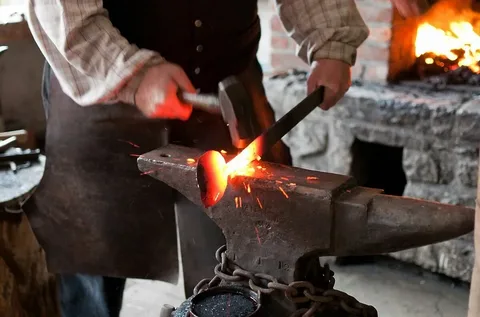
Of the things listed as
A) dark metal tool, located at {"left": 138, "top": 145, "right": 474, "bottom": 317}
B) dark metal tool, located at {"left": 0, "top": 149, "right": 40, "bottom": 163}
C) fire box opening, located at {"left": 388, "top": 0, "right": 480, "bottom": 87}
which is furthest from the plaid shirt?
fire box opening, located at {"left": 388, "top": 0, "right": 480, "bottom": 87}

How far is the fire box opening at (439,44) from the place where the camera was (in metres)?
2.48

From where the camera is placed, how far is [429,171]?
88.4 inches

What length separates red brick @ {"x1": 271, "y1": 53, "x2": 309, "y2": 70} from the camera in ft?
8.66

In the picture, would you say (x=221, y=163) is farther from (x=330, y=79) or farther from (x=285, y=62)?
(x=285, y=62)

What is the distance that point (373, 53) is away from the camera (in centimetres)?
245

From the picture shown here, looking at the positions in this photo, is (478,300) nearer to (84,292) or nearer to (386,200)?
(386,200)

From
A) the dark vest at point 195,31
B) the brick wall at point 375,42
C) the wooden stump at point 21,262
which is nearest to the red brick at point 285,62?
the brick wall at point 375,42

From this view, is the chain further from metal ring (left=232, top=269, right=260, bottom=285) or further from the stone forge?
the stone forge

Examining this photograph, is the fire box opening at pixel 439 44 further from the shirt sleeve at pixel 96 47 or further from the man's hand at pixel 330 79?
the shirt sleeve at pixel 96 47

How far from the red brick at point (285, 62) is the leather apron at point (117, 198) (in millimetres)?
968

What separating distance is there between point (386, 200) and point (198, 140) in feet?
2.22

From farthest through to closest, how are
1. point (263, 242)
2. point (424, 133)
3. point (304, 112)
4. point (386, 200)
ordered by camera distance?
point (424, 133), point (304, 112), point (263, 242), point (386, 200)

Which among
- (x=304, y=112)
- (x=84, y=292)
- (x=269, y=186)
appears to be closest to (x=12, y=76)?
(x=84, y=292)

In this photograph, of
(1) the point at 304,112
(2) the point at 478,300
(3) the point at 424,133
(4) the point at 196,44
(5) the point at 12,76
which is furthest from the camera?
(5) the point at 12,76
